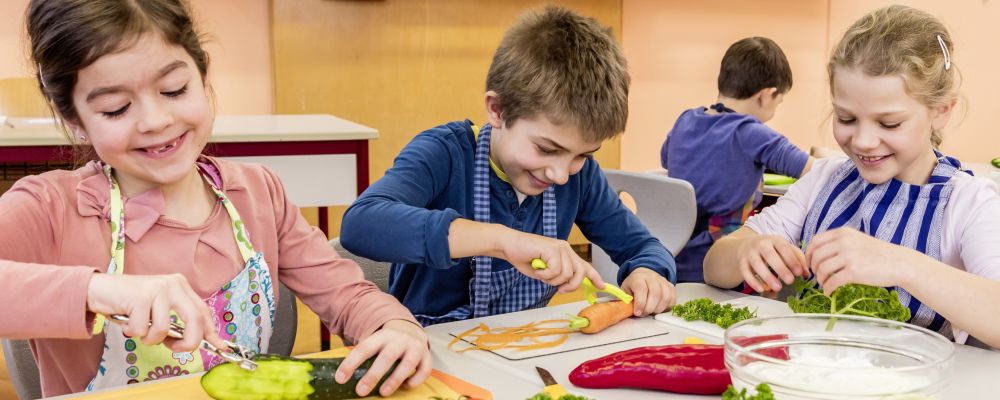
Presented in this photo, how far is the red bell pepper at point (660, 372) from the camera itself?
1.11 m

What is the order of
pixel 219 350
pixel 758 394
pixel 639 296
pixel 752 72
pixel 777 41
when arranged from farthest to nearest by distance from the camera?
pixel 777 41
pixel 752 72
pixel 639 296
pixel 219 350
pixel 758 394

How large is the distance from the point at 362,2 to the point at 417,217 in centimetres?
343

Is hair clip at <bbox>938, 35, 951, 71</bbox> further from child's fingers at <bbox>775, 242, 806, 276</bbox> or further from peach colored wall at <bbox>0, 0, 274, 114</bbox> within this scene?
peach colored wall at <bbox>0, 0, 274, 114</bbox>

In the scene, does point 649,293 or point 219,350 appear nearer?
point 219,350

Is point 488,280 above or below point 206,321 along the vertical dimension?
below

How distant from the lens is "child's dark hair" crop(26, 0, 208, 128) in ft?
4.08

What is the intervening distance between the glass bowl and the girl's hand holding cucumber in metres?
0.39

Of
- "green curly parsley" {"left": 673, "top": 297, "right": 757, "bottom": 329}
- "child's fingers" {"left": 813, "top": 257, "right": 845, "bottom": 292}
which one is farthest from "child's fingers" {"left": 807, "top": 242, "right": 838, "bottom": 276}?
"green curly parsley" {"left": 673, "top": 297, "right": 757, "bottom": 329}

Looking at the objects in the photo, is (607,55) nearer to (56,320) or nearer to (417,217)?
(417,217)

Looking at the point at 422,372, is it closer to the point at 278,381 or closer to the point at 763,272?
the point at 278,381

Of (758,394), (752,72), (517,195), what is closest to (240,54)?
(752,72)

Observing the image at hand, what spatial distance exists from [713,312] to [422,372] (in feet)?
1.70

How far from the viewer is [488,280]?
1688 mm

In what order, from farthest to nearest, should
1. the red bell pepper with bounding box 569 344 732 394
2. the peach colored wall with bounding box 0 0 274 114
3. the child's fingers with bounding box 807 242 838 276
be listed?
the peach colored wall with bounding box 0 0 274 114 < the child's fingers with bounding box 807 242 838 276 < the red bell pepper with bounding box 569 344 732 394
